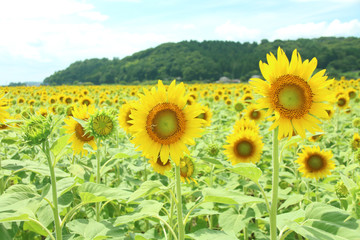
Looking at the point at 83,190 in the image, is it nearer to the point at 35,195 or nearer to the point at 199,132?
the point at 35,195

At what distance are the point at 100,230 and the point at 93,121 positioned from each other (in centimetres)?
88

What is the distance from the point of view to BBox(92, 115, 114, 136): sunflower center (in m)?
2.32

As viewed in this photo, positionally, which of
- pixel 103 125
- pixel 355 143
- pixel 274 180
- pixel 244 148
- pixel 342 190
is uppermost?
pixel 103 125

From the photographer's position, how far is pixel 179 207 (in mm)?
1764

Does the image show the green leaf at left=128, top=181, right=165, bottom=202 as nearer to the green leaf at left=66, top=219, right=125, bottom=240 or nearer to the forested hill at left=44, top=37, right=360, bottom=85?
the green leaf at left=66, top=219, right=125, bottom=240

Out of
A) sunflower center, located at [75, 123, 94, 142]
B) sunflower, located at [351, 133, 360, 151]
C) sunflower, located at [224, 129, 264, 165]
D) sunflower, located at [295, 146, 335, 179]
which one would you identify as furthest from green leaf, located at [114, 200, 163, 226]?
sunflower, located at [351, 133, 360, 151]

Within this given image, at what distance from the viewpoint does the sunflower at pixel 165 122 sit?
68.4 inches

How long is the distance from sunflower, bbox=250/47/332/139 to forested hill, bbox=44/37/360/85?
49.8 m

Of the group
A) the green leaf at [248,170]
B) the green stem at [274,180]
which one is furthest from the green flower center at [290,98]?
the green leaf at [248,170]

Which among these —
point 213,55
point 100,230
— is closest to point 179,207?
point 100,230

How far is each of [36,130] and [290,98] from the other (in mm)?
1533

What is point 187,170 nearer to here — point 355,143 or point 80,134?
point 80,134

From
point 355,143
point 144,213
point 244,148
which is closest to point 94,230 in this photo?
point 144,213

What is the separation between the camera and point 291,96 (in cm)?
167
